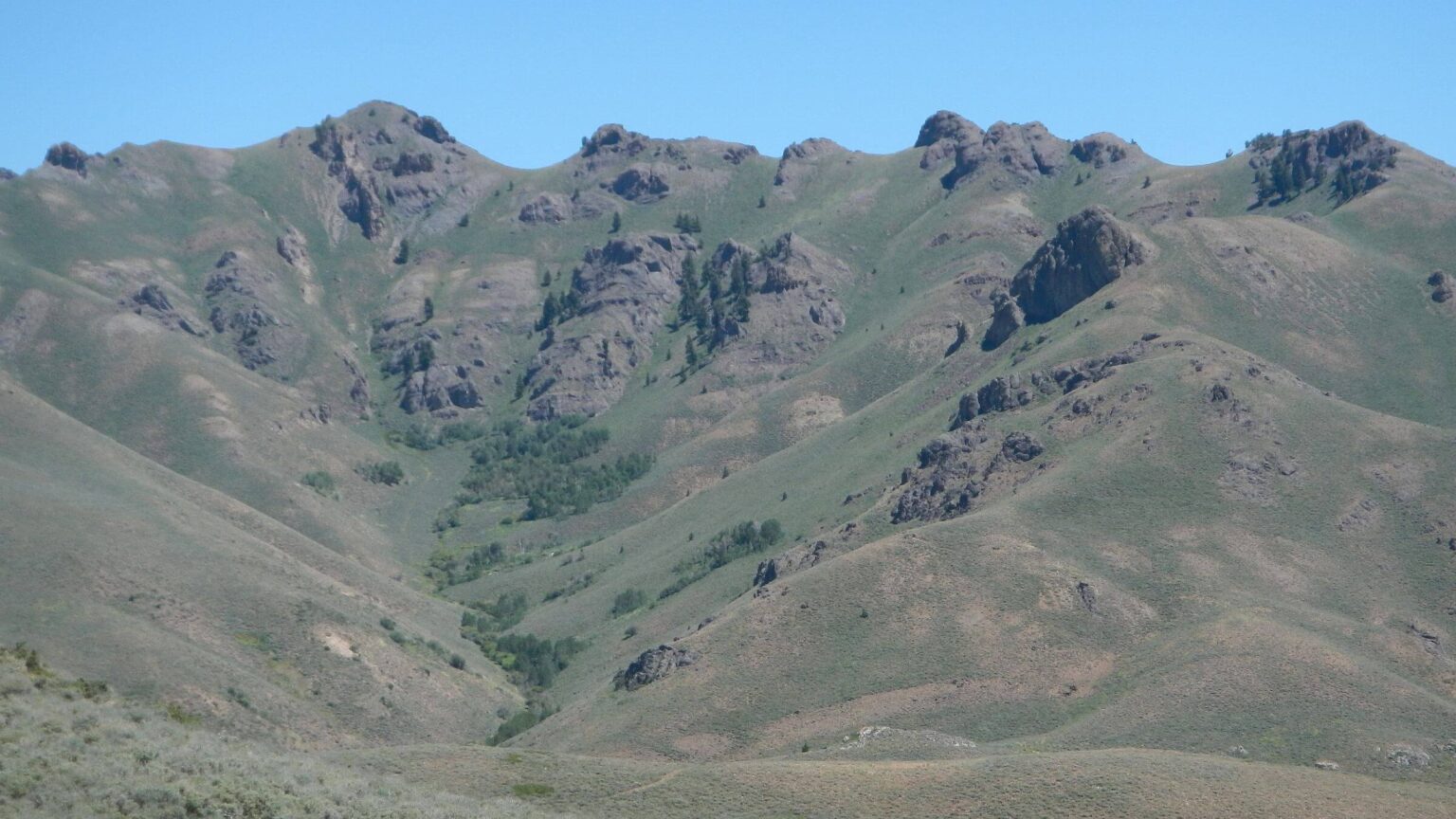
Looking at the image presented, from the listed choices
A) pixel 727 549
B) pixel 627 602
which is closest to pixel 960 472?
pixel 727 549

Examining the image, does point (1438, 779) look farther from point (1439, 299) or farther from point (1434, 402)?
point (1439, 299)

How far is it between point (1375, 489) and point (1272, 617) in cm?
2843

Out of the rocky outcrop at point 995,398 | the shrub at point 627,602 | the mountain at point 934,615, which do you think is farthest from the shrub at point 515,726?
the rocky outcrop at point 995,398

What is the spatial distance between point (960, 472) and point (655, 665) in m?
44.6

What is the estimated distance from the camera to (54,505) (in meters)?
131

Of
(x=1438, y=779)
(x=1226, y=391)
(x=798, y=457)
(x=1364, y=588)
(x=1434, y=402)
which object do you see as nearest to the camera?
(x=1438, y=779)

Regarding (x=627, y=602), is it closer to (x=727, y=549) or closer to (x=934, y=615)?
(x=727, y=549)

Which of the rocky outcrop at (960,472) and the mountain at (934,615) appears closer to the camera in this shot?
the mountain at (934,615)

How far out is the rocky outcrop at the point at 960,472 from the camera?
14950cm

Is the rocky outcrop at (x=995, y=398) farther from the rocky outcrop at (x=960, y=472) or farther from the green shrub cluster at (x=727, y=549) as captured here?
the green shrub cluster at (x=727, y=549)

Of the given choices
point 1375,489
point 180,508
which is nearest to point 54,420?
point 180,508

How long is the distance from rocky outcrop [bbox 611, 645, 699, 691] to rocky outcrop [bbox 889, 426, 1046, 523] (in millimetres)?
34001

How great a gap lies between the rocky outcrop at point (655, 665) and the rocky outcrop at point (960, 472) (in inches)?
1339

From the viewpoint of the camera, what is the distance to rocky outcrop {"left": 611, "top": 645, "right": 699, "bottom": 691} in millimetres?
125438
